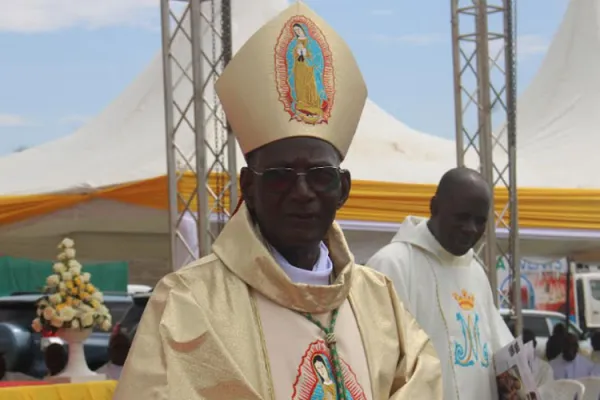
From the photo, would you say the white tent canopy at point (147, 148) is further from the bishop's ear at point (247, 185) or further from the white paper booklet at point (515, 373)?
the bishop's ear at point (247, 185)

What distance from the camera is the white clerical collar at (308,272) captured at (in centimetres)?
266

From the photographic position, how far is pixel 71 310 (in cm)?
630

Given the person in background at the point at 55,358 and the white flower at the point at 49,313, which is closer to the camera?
the white flower at the point at 49,313

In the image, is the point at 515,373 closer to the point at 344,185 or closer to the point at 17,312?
the point at 344,185

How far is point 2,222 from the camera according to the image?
430 inches

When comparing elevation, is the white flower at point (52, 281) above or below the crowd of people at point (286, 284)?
below

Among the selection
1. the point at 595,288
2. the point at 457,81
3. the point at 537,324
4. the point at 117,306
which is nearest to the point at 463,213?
the point at 457,81

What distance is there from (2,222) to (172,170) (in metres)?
3.07

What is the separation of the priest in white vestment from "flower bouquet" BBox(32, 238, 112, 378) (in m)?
2.40

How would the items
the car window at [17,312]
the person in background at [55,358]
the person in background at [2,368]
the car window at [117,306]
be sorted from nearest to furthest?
the person in background at [55,358], the person in background at [2,368], the car window at [17,312], the car window at [117,306]

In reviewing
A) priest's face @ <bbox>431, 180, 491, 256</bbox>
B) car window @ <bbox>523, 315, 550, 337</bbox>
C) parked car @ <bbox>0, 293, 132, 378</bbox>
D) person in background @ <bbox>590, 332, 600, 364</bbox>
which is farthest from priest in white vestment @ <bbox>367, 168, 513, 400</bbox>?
car window @ <bbox>523, 315, 550, 337</bbox>

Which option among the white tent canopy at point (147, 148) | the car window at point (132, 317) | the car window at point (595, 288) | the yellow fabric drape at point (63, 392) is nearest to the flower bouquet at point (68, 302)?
the yellow fabric drape at point (63, 392)

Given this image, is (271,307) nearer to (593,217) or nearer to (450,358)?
(450,358)

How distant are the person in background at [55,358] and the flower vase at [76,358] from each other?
249mm
